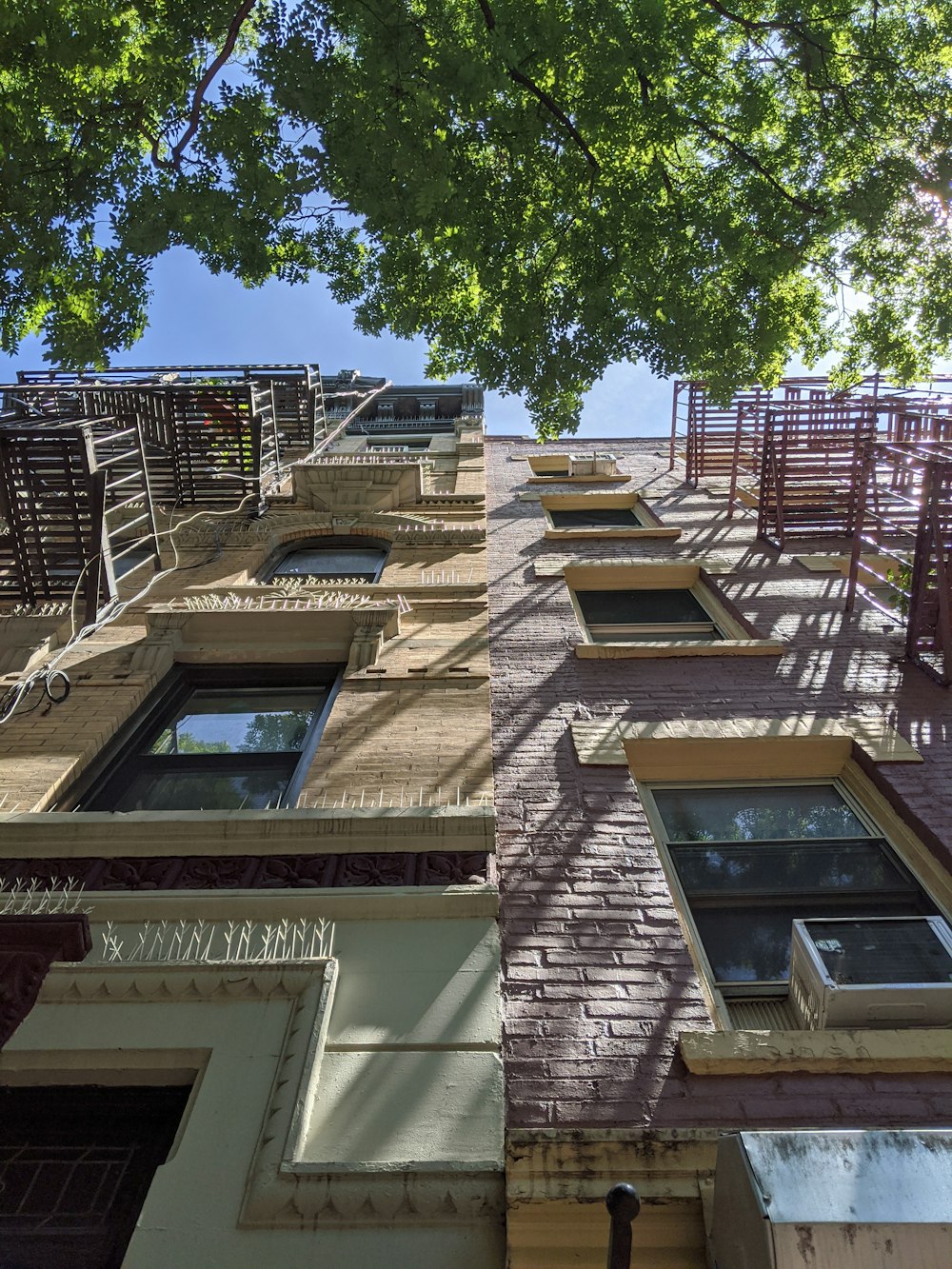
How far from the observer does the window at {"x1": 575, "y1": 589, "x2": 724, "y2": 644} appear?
9234 millimetres

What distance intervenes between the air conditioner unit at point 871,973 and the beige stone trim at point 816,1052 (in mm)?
147

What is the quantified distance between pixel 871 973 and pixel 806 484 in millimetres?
9614

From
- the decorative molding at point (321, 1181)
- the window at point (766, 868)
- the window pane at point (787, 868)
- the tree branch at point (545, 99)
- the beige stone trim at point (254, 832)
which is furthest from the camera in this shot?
the tree branch at point (545, 99)

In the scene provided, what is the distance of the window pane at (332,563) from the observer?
37.4 ft

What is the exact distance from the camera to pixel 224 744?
6.79 m

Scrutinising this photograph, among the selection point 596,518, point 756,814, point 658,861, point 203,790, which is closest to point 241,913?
point 203,790

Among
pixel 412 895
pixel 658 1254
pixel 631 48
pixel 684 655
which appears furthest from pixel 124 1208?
pixel 631 48

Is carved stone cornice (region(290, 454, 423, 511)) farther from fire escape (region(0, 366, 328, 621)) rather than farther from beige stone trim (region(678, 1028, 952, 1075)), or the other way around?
beige stone trim (region(678, 1028, 952, 1075))

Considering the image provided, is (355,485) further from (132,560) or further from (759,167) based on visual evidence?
(759,167)

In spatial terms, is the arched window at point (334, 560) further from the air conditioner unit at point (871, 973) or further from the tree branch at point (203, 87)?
the air conditioner unit at point (871, 973)

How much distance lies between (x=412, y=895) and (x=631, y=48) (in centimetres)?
807

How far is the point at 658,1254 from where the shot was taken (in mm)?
2850

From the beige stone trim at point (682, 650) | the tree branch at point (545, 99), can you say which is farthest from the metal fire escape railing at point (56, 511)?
the tree branch at point (545, 99)

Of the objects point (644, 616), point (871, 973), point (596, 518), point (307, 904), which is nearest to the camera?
point (871, 973)
